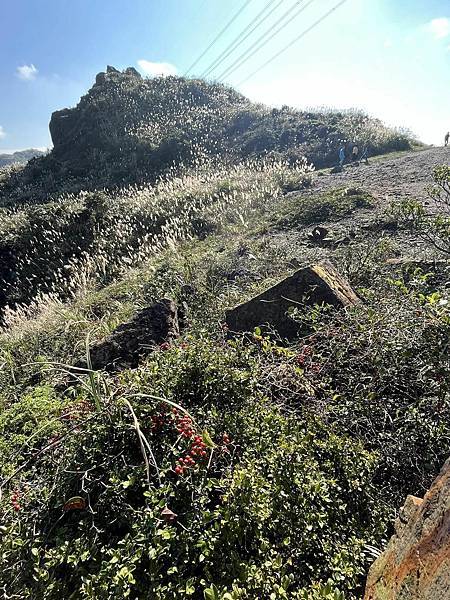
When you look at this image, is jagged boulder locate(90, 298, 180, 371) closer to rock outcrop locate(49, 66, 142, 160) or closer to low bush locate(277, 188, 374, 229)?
low bush locate(277, 188, 374, 229)

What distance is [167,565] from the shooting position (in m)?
1.49

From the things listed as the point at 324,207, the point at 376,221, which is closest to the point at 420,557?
the point at 376,221

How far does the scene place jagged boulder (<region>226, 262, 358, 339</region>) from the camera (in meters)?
3.45

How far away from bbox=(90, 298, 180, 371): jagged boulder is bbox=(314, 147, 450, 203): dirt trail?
5.94 m

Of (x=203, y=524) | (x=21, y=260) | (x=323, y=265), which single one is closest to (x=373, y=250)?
(x=323, y=265)

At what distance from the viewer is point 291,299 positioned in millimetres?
3582

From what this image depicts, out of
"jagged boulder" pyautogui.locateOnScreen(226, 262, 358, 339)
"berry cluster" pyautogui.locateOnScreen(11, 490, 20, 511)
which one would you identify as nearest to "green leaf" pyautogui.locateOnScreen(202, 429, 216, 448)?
"berry cluster" pyautogui.locateOnScreen(11, 490, 20, 511)

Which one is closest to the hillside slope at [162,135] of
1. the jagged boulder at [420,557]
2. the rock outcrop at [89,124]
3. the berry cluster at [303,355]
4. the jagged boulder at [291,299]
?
the rock outcrop at [89,124]

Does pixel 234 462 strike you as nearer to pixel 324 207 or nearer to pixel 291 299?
pixel 291 299

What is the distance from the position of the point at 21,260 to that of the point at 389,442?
10.9 metres

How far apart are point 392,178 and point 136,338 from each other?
937 centimetres

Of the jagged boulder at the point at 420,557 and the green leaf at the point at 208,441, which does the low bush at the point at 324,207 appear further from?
the jagged boulder at the point at 420,557

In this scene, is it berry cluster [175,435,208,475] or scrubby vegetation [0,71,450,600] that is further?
berry cluster [175,435,208,475]

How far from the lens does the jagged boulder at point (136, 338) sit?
3.61 m
